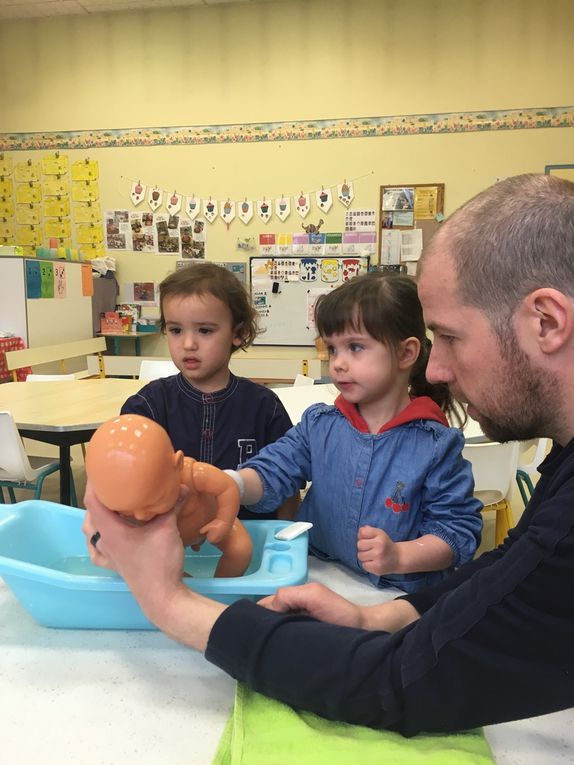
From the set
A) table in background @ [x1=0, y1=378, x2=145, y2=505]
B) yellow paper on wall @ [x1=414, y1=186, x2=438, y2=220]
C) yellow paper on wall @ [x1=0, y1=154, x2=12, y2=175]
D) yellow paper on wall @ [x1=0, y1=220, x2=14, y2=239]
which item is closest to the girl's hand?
table in background @ [x1=0, y1=378, x2=145, y2=505]

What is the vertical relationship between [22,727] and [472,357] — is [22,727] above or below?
below

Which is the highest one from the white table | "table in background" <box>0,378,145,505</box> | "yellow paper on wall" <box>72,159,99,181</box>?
"yellow paper on wall" <box>72,159,99,181</box>

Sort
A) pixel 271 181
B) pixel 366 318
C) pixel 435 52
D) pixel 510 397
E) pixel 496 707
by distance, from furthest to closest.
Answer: pixel 271 181
pixel 435 52
pixel 366 318
pixel 510 397
pixel 496 707

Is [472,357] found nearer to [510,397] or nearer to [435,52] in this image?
[510,397]

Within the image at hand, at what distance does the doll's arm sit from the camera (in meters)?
0.79

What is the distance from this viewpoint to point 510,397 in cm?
68

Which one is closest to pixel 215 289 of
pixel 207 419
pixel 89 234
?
pixel 207 419

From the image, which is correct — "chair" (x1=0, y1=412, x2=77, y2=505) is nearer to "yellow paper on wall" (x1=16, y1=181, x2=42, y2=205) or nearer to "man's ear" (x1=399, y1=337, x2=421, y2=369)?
"man's ear" (x1=399, y1=337, x2=421, y2=369)

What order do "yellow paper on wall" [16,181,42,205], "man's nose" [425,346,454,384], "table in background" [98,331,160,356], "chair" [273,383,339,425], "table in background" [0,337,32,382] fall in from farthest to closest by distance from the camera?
"yellow paper on wall" [16,181,42,205], "table in background" [98,331,160,356], "table in background" [0,337,32,382], "chair" [273,383,339,425], "man's nose" [425,346,454,384]

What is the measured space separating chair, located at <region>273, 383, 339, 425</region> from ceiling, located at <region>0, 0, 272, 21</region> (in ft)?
12.4

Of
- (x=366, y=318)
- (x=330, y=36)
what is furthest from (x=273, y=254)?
(x=366, y=318)

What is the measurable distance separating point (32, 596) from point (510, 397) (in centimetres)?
65

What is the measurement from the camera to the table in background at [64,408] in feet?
6.97

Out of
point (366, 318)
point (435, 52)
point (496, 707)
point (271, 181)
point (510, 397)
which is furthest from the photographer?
point (271, 181)
